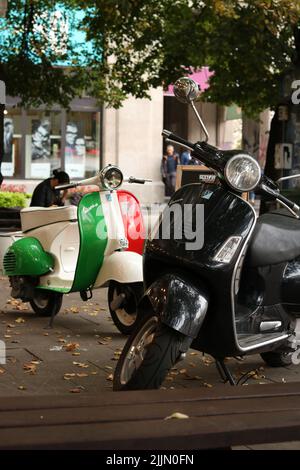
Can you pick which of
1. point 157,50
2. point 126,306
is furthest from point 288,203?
point 157,50

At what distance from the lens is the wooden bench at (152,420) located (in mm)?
2717

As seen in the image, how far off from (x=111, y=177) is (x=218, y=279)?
293 cm

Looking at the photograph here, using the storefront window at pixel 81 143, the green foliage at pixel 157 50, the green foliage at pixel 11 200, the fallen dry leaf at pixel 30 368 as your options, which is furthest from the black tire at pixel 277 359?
the storefront window at pixel 81 143

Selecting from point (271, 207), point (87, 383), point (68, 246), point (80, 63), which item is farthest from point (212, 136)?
point (87, 383)

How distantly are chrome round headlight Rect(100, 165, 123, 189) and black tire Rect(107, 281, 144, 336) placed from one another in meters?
0.80

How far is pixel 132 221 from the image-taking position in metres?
7.23

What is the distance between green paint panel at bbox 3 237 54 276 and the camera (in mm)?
7457

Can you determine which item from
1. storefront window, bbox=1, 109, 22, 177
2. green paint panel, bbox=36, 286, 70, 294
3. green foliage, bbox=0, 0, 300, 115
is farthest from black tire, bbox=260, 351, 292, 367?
storefront window, bbox=1, 109, 22, 177

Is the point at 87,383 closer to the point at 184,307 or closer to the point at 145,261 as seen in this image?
the point at 145,261

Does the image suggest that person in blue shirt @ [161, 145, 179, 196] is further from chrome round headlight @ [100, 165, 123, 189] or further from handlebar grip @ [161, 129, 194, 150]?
handlebar grip @ [161, 129, 194, 150]

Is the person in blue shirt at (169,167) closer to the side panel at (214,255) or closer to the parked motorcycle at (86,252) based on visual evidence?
the parked motorcycle at (86,252)

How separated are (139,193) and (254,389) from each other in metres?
22.6

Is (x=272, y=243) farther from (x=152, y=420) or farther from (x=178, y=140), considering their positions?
(x=152, y=420)

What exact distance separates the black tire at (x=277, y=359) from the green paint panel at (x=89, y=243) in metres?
1.73
